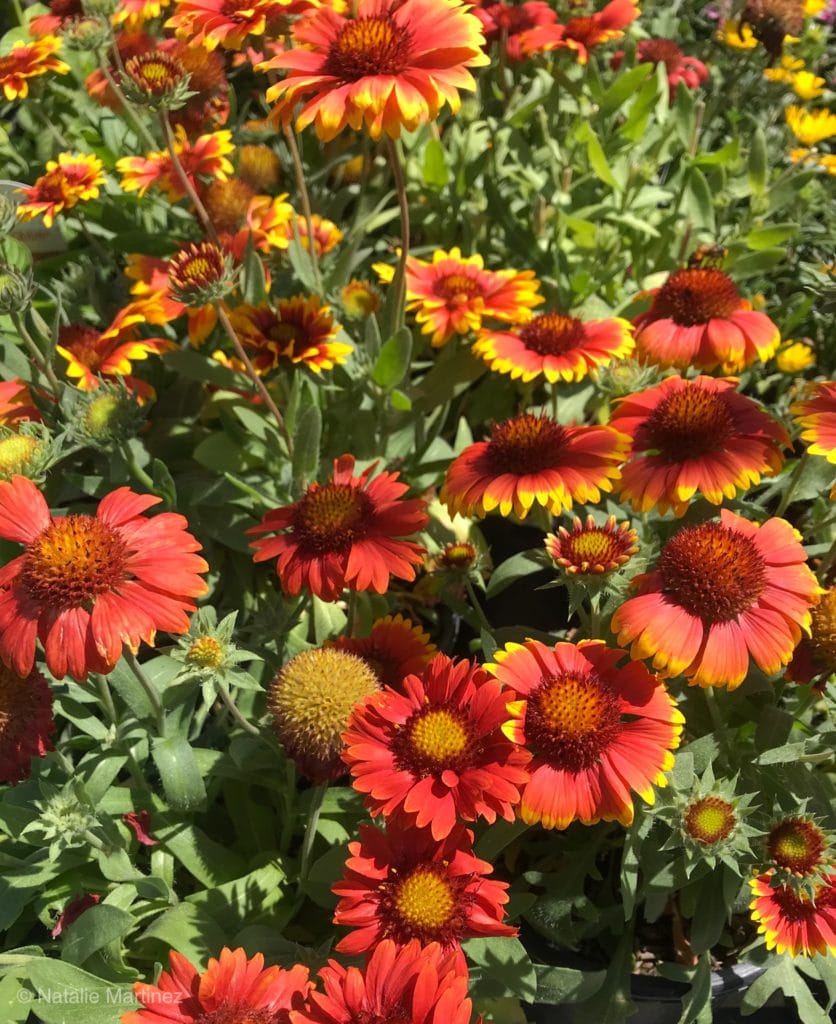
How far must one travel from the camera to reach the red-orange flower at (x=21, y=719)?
1146 mm

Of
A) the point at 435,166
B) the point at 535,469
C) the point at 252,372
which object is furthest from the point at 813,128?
the point at 252,372

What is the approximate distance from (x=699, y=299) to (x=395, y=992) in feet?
3.88

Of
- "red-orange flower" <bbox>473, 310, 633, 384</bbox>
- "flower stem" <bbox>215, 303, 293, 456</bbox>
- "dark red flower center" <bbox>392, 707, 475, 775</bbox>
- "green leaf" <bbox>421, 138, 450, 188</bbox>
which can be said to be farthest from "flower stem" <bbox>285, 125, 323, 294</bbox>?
"dark red flower center" <bbox>392, 707, 475, 775</bbox>

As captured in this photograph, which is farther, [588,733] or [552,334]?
[552,334]

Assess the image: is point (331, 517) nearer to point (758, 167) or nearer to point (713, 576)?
point (713, 576)

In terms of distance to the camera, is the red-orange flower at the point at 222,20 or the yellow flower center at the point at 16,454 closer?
the yellow flower center at the point at 16,454

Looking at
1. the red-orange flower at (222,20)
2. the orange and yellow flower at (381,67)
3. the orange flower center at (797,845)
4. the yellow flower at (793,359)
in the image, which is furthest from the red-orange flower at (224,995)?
the yellow flower at (793,359)

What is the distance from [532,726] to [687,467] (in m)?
0.45

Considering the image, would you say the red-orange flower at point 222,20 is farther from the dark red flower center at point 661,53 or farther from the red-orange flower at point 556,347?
the dark red flower center at point 661,53

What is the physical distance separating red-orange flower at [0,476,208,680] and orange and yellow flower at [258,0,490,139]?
2.07 feet

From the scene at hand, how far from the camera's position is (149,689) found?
3.99 ft

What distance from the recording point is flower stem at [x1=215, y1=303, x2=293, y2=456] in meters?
1.43

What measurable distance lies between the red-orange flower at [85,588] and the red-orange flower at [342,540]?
185 millimetres

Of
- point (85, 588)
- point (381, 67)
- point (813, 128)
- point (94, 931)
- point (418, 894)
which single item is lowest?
point (94, 931)
